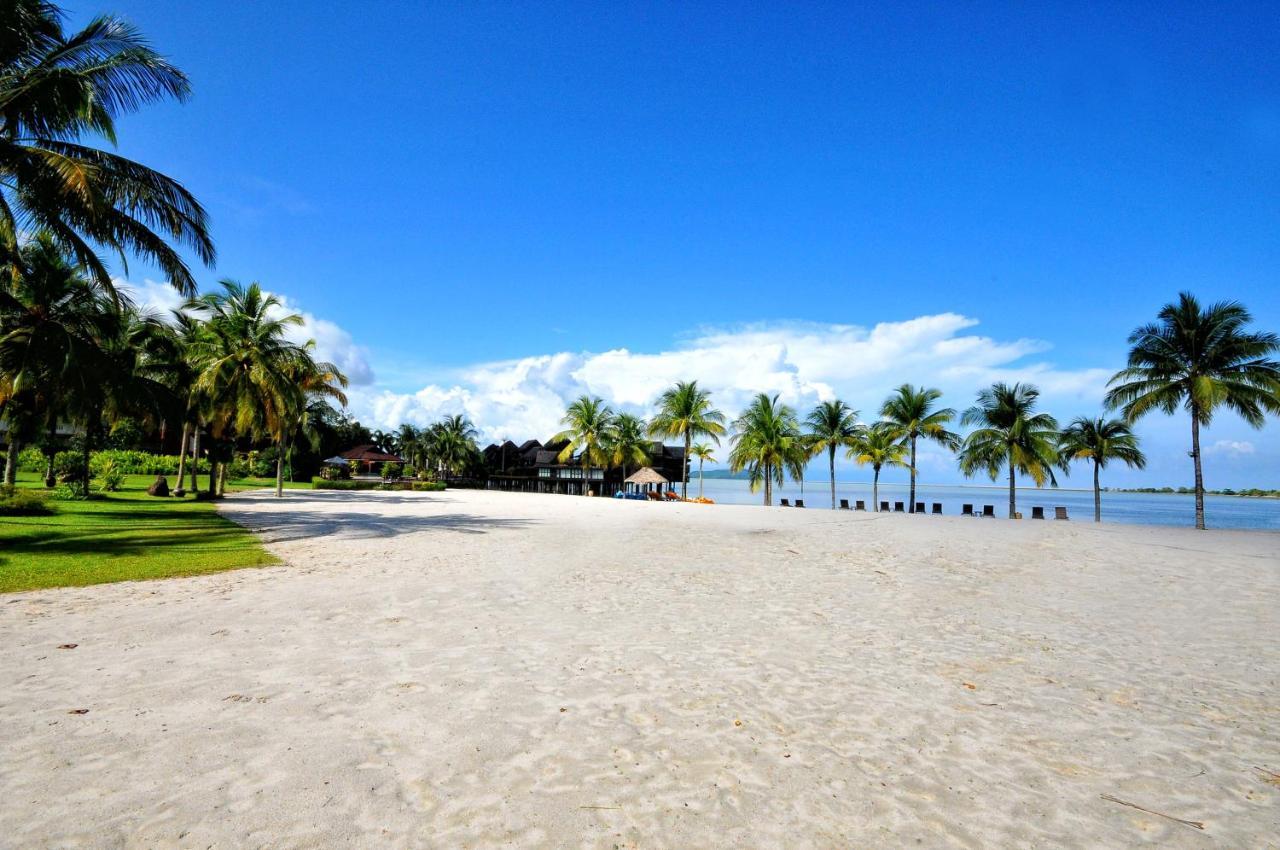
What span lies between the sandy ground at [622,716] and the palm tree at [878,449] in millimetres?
31451

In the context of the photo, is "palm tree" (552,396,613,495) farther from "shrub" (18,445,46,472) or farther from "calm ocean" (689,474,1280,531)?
"shrub" (18,445,46,472)

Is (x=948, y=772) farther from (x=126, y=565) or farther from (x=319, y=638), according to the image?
(x=126, y=565)

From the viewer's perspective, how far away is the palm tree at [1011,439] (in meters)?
35.0

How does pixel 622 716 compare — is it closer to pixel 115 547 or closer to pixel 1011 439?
pixel 115 547

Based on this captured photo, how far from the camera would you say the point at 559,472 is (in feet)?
214

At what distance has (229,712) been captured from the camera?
4.20 m

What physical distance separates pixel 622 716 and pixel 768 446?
37.8m

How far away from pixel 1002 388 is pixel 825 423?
35.8ft

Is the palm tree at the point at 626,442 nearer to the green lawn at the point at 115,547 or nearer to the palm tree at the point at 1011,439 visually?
the palm tree at the point at 1011,439

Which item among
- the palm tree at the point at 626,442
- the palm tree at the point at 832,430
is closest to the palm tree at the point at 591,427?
the palm tree at the point at 626,442

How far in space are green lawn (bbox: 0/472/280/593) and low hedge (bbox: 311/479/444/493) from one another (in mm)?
26933

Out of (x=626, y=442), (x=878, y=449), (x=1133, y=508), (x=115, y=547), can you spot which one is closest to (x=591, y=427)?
(x=626, y=442)

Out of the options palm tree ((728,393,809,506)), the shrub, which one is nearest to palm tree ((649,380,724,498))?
palm tree ((728,393,809,506))

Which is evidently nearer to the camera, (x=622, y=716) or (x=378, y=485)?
(x=622, y=716)
